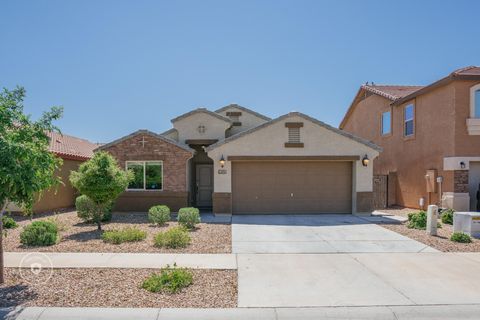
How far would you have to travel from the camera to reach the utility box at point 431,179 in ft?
49.2

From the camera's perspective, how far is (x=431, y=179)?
1513 centimetres

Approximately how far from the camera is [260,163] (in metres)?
14.5

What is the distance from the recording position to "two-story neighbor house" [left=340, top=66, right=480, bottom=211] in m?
13.9

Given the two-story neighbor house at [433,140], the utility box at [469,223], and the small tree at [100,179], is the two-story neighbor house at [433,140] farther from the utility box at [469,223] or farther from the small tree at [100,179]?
the small tree at [100,179]

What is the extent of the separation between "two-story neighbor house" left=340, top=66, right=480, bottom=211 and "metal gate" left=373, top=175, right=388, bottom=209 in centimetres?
88

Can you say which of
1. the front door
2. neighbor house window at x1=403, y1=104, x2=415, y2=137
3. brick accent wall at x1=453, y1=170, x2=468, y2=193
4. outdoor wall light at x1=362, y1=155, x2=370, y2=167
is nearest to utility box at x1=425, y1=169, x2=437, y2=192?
brick accent wall at x1=453, y1=170, x2=468, y2=193

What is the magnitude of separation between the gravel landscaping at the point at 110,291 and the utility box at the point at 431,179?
12.6 meters

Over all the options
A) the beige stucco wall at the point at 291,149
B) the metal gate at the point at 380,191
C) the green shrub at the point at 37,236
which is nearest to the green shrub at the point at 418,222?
the beige stucco wall at the point at 291,149

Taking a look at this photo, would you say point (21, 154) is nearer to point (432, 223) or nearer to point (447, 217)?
point (432, 223)

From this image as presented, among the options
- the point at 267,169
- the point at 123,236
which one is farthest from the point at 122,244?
the point at 267,169

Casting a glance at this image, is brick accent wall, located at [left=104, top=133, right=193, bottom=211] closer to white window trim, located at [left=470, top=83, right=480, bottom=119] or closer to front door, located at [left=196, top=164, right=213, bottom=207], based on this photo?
front door, located at [left=196, top=164, right=213, bottom=207]

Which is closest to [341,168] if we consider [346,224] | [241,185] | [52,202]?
[346,224]

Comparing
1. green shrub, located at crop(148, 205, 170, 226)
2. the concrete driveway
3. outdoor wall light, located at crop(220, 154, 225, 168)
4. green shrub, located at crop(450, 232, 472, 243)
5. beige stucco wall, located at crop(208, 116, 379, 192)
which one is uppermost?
beige stucco wall, located at crop(208, 116, 379, 192)

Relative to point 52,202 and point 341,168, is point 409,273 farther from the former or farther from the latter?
point 52,202
